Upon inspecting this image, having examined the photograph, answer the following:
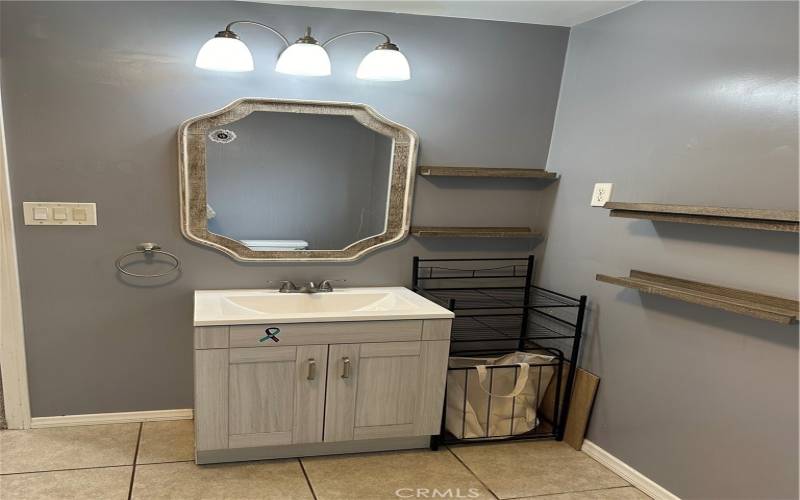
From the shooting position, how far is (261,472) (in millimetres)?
2334

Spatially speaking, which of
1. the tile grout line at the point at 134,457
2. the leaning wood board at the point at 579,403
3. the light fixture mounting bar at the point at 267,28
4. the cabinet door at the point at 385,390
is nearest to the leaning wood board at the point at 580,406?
the leaning wood board at the point at 579,403

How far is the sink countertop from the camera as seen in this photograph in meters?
2.24

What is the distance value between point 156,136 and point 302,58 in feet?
2.53

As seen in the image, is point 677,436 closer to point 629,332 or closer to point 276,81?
point 629,332

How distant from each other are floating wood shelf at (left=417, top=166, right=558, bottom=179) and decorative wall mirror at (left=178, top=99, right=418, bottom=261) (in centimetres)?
10

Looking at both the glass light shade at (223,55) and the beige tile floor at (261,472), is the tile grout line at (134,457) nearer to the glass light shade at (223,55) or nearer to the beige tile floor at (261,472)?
the beige tile floor at (261,472)

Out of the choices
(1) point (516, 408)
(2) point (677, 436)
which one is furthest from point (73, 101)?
(2) point (677, 436)

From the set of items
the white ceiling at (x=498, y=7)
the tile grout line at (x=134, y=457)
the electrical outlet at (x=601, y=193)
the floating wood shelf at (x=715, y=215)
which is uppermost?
the white ceiling at (x=498, y=7)

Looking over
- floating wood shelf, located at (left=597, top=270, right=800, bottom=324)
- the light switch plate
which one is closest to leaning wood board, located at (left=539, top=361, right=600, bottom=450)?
floating wood shelf, located at (left=597, top=270, right=800, bottom=324)

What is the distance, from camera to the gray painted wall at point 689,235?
6.07 feet

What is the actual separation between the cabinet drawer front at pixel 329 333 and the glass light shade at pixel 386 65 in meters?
1.15

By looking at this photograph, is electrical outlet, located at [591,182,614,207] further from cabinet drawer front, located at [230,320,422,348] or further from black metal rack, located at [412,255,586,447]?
cabinet drawer front, located at [230,320,422,348]

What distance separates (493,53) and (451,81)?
274 millimetres

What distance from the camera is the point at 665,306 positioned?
7.39 feet
